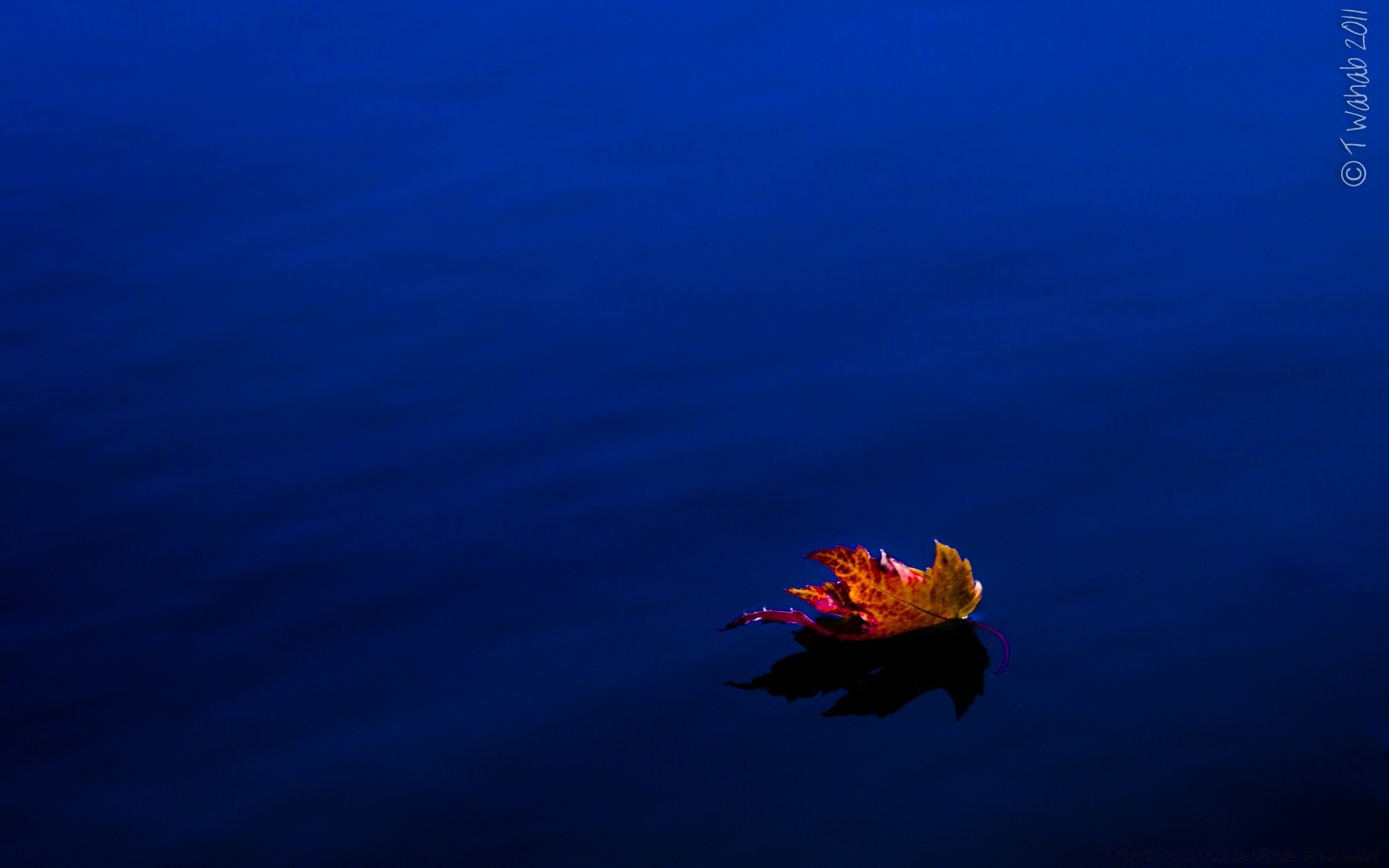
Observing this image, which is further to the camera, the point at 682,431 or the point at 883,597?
the point at 682,431

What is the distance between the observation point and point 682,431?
7.57 ft

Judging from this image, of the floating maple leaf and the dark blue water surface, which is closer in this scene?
the dark blue water surface

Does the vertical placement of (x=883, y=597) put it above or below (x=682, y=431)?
below

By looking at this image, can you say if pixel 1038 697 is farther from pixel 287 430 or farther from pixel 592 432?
pixel 287 430

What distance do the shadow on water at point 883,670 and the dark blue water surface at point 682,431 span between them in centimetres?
4

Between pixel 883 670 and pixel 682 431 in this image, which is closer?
pixel 883 670

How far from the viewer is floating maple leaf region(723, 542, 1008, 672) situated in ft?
5.79

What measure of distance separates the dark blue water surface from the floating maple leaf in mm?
56

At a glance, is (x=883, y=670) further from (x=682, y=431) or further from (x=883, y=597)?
(x=682, y=431)

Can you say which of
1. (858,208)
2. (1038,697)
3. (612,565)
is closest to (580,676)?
(612,565)

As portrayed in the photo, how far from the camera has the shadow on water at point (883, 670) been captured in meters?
1.72

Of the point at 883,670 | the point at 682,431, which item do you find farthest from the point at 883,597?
the point at 682,431

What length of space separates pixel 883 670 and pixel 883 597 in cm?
10

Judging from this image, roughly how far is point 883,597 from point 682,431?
0.64 m
